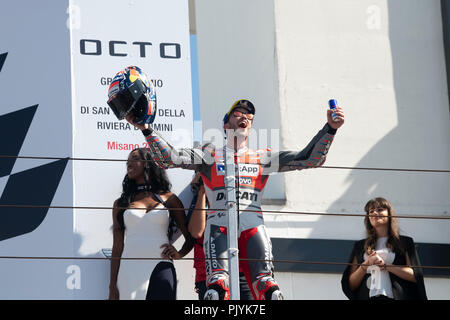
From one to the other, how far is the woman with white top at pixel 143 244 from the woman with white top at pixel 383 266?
3.35ft

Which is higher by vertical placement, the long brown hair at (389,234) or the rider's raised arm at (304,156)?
the rider's raised arm at (304,156)

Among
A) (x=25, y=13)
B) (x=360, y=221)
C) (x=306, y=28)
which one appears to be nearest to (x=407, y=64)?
(x=306, y=28)

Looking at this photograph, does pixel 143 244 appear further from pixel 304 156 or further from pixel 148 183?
pixel 304 156

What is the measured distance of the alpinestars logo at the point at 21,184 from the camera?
5.66 metres

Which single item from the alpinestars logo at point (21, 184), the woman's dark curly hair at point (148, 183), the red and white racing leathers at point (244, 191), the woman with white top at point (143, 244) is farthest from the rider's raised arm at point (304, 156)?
the alpinestars logo at point (21, 184)

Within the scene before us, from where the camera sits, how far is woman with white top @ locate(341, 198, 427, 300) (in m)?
5.03

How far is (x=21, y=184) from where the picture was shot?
5762 mm

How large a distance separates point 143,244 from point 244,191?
0.69 metres

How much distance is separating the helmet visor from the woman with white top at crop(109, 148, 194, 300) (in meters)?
0.59

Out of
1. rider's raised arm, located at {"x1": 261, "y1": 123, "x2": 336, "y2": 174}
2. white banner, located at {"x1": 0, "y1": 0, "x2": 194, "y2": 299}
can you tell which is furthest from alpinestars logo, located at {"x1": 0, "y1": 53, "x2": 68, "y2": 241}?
rider's raised arm, located at {"x1": 261, "y1": 123, "x2": 336, "y2": 174}

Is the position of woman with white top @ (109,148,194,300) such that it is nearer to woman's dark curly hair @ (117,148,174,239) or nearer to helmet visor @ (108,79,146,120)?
woman's dark curly hair @ (117,148,174,239)

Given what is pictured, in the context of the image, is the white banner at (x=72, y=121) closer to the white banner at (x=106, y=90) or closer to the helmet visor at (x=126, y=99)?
the white banner at (x=106, y=90)

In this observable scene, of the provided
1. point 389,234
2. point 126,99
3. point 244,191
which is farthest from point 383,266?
point 126,99

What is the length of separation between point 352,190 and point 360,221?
29 centimetres
